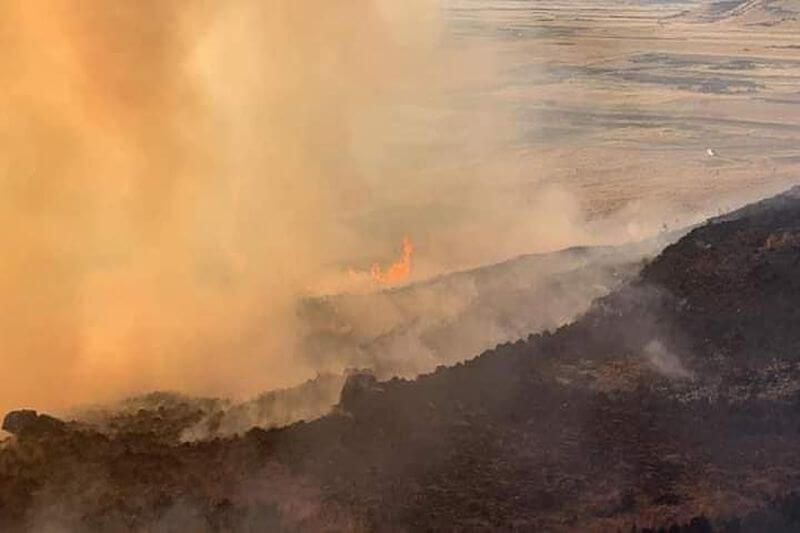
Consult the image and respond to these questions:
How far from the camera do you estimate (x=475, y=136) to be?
132 feet

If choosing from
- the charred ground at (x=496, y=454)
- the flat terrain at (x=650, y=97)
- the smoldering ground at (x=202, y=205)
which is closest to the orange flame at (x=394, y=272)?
the smoldering ground at (x=202, y=205)

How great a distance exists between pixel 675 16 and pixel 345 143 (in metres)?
53.5

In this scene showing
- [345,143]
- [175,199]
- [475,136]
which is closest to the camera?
[175,199]

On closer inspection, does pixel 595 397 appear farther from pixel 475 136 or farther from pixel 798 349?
pixel 475 136

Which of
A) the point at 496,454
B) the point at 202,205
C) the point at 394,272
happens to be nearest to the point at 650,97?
the point at 394,272

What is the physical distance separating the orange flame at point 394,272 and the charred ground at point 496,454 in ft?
17.2

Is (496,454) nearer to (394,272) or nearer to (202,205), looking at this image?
(394,272)

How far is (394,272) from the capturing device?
78.3 feet

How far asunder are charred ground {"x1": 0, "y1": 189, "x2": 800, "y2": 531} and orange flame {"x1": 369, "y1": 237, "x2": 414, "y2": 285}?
523cm

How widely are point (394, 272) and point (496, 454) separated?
9815 millimetres

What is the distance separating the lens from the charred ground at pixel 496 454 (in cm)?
1307

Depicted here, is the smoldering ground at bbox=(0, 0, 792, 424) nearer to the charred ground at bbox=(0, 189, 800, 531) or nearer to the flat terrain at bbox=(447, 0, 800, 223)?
the charred ground at bbox=(0, 189, 800, 531)

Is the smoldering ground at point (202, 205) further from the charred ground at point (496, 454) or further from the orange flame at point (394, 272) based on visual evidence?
the charred ground at point (496, 454)

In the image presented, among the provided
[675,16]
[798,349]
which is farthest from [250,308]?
[675,16]
